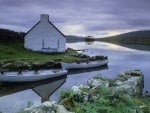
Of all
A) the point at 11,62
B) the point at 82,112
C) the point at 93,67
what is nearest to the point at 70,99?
the point at 82,112

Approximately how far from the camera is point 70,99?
1104cm

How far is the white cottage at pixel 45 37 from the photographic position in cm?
7293

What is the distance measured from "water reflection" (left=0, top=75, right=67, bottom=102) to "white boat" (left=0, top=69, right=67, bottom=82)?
564 millimetres

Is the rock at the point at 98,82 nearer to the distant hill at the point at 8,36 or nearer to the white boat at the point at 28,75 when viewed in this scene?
the white boat at the point at 28,75

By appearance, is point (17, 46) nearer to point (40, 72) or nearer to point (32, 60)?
point (32, 60)

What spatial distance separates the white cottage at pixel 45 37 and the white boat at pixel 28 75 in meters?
21.6

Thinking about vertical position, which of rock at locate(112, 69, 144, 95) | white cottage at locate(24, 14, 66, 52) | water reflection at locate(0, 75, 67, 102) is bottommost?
water reflection at locate(0, 75, 67, 102)

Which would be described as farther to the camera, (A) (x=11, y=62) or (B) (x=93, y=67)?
(B) (x=93, y=67)

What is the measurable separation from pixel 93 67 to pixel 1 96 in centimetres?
3505

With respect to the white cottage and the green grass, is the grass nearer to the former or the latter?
the green grass

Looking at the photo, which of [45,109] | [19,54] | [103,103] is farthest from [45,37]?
[45,109]

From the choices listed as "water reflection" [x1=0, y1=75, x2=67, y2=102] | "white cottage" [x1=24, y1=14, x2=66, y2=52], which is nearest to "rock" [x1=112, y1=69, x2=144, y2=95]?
"water reflection" [x1=0, y1=75, x2=67, y2=102]

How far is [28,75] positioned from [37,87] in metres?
3.56

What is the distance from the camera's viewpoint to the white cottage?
72.9m
